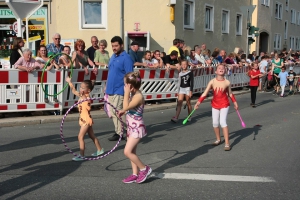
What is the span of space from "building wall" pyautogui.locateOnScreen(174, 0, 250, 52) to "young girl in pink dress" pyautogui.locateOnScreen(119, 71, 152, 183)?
599 inches

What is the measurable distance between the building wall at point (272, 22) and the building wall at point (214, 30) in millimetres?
3812

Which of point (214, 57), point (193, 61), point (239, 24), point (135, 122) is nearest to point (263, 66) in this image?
point (214, 57)

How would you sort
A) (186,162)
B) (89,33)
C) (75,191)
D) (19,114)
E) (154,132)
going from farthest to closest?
(89,33)
(19,114)
(154,132)
(186,162)
(75,191)

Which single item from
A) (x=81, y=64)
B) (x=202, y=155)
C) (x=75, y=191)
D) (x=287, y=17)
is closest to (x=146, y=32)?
(x=81, y=64)

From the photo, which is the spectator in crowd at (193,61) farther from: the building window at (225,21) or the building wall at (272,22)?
the building wall at (272,22)

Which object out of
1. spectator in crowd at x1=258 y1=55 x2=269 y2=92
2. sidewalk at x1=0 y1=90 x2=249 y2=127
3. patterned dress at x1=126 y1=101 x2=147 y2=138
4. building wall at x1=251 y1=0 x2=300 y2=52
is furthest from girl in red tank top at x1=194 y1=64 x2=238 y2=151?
building wall at x1=251 y1=0 x2=300 y2=52

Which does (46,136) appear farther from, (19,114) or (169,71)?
(169,71)

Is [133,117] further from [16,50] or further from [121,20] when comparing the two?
[121,20]

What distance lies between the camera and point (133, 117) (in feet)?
17.7

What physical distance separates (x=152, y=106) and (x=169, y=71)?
1.65 metres

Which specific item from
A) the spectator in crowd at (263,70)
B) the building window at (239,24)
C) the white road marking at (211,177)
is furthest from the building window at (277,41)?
the white road marking at (211,177)

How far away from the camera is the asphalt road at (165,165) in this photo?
5.09 m

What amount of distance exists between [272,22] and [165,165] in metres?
33.1

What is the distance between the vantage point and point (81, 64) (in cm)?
1101
